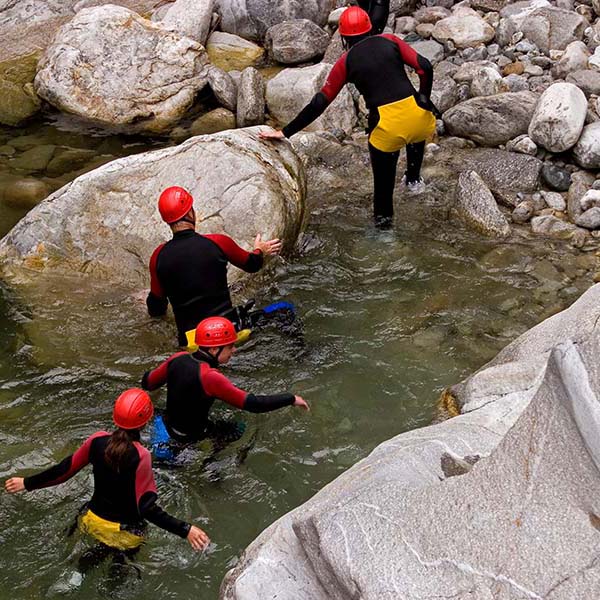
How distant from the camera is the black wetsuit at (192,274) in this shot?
6.30m

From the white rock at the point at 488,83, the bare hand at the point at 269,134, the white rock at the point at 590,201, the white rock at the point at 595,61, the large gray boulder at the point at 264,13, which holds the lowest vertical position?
the white rock at the point at 590,201

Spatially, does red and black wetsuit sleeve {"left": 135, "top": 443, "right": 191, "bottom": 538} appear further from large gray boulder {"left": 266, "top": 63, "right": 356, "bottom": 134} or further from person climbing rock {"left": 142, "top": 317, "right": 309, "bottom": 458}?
large gray boulder {"left": 266, "top": 63, "right": 356, "bottom": 134}

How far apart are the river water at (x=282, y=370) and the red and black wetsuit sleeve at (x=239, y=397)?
85cm

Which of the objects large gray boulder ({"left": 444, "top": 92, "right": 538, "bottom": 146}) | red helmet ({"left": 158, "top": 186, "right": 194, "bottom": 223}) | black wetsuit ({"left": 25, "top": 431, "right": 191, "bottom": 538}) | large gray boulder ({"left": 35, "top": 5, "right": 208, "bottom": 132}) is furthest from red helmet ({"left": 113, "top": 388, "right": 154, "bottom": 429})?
large gray boulder ({"left": 35, "top": 5, "right": 208, "bottom": 132})

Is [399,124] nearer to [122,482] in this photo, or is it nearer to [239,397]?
[239,397]

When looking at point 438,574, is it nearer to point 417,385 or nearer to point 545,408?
point 545,408

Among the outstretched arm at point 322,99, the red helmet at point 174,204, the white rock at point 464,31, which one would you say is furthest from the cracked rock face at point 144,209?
the white rock at point 464,31

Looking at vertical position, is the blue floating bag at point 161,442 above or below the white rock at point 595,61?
below

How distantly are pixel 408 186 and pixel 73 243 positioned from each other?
387 centimetres

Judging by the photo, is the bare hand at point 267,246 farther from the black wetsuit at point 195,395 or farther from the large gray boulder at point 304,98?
the large gray boulder at point 304,98

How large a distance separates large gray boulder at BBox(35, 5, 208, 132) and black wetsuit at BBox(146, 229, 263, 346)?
5636 mm

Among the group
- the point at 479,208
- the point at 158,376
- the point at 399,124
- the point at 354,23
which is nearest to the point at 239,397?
→ the point at 158,376

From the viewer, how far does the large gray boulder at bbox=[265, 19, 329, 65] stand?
481 inches

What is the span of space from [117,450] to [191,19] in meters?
9.30
